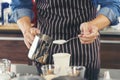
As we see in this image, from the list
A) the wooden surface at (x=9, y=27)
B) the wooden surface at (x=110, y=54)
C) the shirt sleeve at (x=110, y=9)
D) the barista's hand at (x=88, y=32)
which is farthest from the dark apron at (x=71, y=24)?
the wooden surface at (x=9, y=27)

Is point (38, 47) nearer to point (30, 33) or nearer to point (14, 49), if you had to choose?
point (30, 33)

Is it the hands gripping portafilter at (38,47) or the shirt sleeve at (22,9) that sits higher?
the shirt sleeve at (22,9)

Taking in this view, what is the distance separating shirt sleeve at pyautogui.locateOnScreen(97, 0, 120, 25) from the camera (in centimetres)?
134

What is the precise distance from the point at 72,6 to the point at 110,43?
1.06 m

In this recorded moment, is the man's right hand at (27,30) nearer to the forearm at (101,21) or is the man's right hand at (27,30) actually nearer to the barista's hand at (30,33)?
the barista's hand at (30,33)

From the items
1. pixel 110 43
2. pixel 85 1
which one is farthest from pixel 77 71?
pixel 110 43

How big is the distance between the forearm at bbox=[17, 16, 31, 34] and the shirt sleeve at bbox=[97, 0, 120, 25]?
0.33 metres

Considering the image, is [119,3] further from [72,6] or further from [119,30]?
[119,30]

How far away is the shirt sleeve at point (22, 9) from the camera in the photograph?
1.44m

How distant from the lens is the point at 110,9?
4.39ft

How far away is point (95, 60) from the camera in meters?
1.40

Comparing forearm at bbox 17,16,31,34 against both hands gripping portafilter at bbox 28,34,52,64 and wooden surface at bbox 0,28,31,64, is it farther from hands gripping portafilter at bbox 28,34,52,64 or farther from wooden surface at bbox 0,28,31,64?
wooden surface at bbox 0,28,31,64

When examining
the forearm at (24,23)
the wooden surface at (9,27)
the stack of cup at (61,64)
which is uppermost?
the forearm at (24,23)

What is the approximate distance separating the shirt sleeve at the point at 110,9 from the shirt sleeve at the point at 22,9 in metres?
0.33
